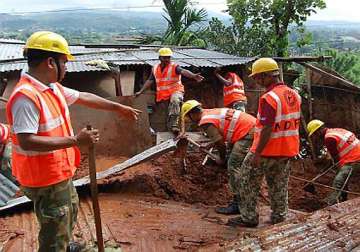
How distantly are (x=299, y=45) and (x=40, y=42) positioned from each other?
12119mm

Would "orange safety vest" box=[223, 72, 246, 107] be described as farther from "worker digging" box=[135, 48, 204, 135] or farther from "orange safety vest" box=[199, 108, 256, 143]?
"orange safety vest" box=[199, 108, 256, 143]

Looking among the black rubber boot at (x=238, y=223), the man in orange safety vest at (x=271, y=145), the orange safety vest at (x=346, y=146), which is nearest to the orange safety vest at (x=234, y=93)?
the orange safety vest at (x=346, y=146)

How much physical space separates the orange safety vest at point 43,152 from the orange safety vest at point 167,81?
5.01 meters

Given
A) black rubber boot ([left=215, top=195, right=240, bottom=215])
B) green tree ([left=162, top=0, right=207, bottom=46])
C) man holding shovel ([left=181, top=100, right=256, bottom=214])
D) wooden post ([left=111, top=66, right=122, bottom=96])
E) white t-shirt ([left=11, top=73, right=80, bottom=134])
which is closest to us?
white t-shirt ([left=11, top=73, right=80, bottom=134])

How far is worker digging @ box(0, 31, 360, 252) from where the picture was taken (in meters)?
2.92

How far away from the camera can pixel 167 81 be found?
8.06 m

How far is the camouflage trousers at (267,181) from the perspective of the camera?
15.8 feet

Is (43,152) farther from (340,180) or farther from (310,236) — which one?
(340,180)

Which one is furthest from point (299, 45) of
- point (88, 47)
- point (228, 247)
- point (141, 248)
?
point (228, 247)

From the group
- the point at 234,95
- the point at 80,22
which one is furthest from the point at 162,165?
the point at 80,22

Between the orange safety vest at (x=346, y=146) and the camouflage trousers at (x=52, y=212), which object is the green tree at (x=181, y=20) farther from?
the camouflage trousers at (x=52, y=212)

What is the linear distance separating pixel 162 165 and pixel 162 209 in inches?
59.1

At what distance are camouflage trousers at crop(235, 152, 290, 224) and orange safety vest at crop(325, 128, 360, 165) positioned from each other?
72.5 inches

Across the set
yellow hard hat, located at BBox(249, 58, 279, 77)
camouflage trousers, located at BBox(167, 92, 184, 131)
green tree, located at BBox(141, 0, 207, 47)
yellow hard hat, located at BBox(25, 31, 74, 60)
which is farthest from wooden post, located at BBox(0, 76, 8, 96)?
green tree, located at BBox(141, 0, 207, 47)
